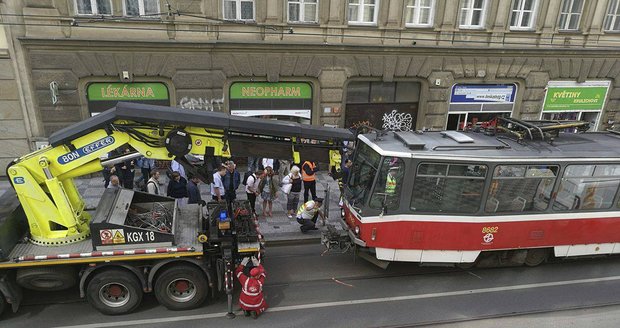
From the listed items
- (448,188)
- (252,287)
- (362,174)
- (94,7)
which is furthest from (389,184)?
(94,7)

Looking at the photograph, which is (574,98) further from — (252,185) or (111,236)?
(111,236)

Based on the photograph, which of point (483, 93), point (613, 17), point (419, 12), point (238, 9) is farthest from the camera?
point (613, 17)

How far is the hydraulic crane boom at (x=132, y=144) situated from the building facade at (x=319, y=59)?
6890 millimetres

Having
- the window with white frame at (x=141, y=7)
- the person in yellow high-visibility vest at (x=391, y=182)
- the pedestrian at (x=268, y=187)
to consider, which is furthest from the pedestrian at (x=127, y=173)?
the person in yellow high-visibility vest at (x=391, y=182)

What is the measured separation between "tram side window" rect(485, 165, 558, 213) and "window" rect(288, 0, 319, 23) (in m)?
8.75

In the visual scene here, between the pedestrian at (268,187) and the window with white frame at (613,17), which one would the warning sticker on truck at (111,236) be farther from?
the window with white frame at (613,17)

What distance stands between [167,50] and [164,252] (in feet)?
26.8

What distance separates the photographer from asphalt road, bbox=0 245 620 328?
22.6 ft

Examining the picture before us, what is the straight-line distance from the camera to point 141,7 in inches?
487

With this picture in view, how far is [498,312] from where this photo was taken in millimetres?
7344

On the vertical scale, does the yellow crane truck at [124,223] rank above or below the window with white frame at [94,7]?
below

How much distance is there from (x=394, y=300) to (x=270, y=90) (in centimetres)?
870

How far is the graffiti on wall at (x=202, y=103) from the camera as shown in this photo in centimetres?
1336

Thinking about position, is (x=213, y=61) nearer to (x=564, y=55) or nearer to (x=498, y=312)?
(x=498, y=312)
